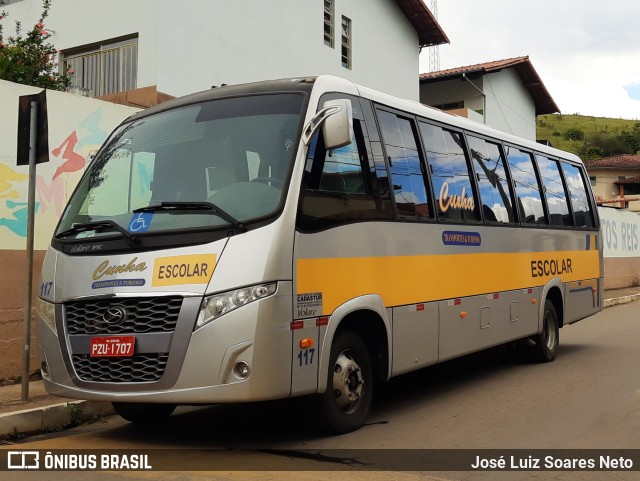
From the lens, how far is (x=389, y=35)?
22.3 meters

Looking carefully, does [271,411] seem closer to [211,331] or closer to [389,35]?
[211,331]

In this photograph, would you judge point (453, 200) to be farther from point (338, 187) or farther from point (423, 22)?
point (423, 22)

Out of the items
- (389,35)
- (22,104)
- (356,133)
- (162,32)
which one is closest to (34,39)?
(162,32)

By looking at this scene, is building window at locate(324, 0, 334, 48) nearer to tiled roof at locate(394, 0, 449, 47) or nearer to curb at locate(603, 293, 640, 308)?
tiled roof at locate(394, 0, 449, 47)

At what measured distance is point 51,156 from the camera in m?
9.10

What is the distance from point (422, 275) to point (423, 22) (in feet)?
59.0

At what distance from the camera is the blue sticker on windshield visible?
566cm

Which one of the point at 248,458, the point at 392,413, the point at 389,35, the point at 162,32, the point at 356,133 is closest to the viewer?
the point at 248,458

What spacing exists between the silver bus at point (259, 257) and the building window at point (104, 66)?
8.12 m

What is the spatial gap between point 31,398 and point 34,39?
6.77 m

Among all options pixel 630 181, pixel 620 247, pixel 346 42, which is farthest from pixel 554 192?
pixel 630 181

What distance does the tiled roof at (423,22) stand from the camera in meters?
22.8

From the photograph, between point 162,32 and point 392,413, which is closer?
point 392,413

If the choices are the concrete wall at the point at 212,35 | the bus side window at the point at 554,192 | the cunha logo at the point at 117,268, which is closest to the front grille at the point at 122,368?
the cunha logo at the point at 117,268
